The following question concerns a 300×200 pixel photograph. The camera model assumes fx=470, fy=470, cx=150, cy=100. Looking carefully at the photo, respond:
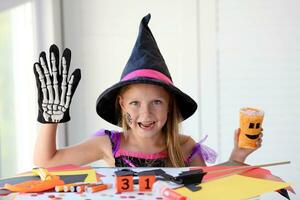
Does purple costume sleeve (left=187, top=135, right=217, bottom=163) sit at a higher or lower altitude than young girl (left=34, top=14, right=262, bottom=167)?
lower

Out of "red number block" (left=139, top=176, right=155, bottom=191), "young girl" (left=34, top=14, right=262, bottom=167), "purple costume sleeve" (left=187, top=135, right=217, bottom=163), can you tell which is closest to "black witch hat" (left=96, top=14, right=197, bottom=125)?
"young girl" (left=34, top=14, right=262, bottom=167)

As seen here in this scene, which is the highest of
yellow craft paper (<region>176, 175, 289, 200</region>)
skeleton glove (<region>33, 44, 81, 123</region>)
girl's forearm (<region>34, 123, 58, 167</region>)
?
skeleton glove (<region>33, 44, 81, 123</region>)

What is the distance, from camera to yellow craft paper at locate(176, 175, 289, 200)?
79 cm

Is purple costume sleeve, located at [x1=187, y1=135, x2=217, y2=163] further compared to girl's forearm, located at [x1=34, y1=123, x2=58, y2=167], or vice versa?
purple costume sleeve, located at [x1=187, y1=135, x2=217, y2=163]

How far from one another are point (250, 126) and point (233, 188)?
245 millimetres

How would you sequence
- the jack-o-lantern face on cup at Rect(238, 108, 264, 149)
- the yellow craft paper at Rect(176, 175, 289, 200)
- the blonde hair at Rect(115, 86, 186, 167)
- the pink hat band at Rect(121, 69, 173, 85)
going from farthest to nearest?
1. the blonde hair at Rect(115, 86, 186, 167)
2. the pink hat band at Rect(121, 69, 173, 85)
3. the jack-o-lantern face on cup at Rect(238, 108, 264, 149)
4. the yellow craft paper at Rect(176, 175, 289, 200)

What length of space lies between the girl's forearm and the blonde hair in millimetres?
201

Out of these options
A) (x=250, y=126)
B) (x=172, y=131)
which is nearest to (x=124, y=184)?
(x=250, y=126)

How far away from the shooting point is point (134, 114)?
119 centimetres

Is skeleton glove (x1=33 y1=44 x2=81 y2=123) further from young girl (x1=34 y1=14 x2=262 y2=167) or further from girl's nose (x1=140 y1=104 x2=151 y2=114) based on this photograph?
girl's nose (x1=140 y1=104 x2=151 y2=114)

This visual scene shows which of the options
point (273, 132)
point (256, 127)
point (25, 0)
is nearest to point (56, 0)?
point (25, 0)

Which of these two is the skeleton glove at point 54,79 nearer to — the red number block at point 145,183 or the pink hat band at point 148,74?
the pink hat band at point 148,74

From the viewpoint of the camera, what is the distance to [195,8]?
7.59ft

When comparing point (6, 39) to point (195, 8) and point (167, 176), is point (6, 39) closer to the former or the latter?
point (195, 8)
